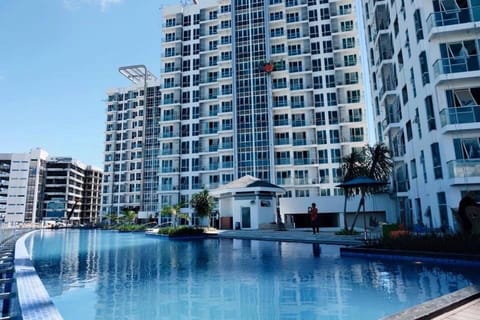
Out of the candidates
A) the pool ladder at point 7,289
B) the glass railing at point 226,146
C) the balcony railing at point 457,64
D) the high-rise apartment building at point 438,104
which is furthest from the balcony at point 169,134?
the pool ladder at point 7,289

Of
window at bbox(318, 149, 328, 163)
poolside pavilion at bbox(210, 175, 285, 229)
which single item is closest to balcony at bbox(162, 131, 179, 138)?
poolside pavilion at bbox(210, 175, 285, 229)

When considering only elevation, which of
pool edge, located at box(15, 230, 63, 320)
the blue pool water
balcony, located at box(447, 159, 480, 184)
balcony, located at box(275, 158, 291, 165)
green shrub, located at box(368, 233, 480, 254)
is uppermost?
balcony, located at box(275, 158, 291, 165)

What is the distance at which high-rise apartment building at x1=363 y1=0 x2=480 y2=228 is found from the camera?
17547 mm

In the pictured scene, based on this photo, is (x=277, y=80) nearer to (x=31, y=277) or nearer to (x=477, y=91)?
(x=477, y=91)

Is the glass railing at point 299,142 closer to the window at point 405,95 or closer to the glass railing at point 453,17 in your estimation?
the window at point 405,95

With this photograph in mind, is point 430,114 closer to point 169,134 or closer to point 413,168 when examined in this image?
point 413,168

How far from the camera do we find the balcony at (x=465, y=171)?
16.5 metres

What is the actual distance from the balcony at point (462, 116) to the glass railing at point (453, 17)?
17.2 feet

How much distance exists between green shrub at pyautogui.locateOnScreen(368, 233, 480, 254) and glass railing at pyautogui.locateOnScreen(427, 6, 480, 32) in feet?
44.9

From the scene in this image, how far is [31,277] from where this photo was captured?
754cm

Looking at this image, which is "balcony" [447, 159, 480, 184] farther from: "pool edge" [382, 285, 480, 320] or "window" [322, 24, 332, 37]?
"window" [322, 24, 332, 37]

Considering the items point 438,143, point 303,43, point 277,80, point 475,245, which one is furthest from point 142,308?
point 303,43

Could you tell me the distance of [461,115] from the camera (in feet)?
57.8

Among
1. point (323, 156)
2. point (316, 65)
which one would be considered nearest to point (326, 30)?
point (316, 65)
